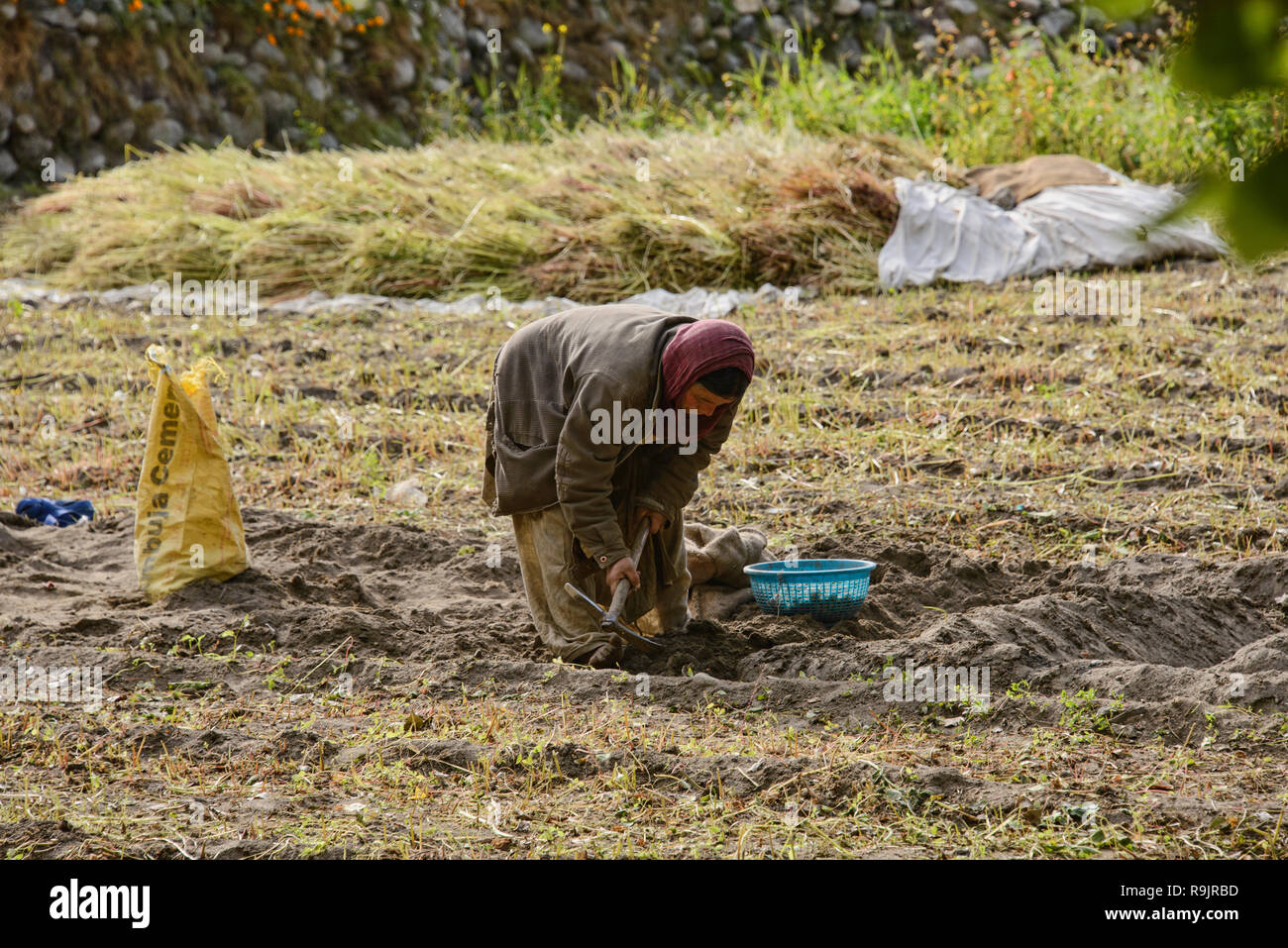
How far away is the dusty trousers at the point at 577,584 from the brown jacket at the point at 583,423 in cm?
9

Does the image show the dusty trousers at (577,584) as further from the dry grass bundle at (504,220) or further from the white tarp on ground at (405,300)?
the dry grass bundle at (504,220)

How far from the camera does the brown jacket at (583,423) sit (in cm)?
339

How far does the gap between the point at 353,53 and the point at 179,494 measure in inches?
393

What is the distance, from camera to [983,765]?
274cm

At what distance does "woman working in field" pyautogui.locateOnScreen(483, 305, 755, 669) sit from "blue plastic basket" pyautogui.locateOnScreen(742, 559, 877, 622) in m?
0.26

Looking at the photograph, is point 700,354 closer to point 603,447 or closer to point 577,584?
point 603,447

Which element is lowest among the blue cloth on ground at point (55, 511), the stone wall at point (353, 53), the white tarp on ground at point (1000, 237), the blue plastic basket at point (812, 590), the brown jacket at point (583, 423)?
the blue cloth on ground at point (55, 511)

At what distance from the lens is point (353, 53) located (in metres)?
13.0

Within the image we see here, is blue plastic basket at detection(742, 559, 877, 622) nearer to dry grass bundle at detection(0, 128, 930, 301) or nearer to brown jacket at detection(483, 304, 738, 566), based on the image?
brown jacket at detection(483, 304, 738, 566)

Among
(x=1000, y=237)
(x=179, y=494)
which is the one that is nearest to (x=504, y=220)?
(x=1000, y=237)

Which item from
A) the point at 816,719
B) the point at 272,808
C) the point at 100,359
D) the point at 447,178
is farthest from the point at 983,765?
the point at 447,178

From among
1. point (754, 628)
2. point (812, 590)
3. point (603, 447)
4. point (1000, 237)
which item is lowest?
Answer: point (754, 628)

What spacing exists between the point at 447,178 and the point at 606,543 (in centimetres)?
690

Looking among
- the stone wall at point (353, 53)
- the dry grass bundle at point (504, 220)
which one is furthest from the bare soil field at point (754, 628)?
the stone wall at point (353, 53)
